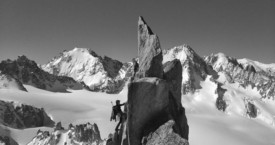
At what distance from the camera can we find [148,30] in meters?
33.5

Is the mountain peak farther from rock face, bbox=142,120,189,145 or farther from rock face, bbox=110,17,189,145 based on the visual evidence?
rock face, bbox=142,120,189,145

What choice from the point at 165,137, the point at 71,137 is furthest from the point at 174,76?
the point at 71,137

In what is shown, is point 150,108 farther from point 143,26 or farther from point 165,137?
point 143,26

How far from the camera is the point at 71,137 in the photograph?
18888 cm

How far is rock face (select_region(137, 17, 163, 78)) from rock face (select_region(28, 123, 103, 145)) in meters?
151

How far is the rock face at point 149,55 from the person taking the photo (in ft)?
106

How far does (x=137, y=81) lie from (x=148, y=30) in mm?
5338

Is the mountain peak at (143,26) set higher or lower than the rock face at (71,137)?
lower

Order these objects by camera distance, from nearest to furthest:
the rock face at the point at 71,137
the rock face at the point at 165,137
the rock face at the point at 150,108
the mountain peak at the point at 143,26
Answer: the rock face at the point at 165,137, the rock face at the point at 150,108, the mountain peak at the point at 143,26, the rock face at the point at 71,137

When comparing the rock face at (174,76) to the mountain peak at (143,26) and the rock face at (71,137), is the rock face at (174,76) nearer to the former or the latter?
the mountain peak at (143,26)

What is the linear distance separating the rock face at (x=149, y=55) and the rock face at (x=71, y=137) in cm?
15107

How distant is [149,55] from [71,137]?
161937 mm

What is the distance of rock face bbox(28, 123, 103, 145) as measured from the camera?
18438 centimetres

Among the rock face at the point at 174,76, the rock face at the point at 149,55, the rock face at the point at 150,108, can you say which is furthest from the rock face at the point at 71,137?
the rock face at the point at 150,108
